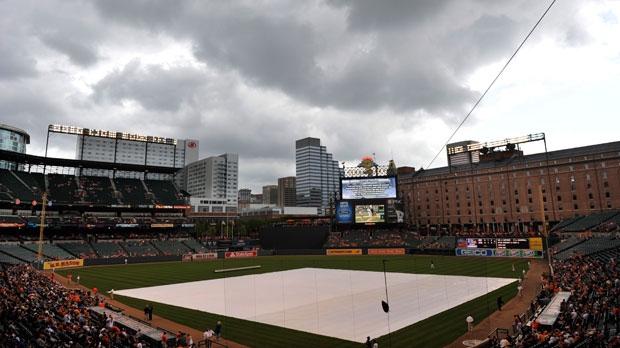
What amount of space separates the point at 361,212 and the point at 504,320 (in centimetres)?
6148

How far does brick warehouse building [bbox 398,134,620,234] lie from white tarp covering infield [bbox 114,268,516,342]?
52.0 metres


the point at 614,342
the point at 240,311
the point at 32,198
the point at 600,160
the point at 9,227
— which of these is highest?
the point at 600,160

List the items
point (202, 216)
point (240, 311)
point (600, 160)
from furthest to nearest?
1. point (202, 216)
2. point (600, 160)
3. point (240, 311)

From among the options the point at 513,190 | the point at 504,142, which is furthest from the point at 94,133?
the point at 513,190

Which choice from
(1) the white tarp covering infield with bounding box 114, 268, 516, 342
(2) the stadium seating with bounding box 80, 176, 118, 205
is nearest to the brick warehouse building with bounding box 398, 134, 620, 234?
(1) the white tarp covering infield with bounding box 114, 268, 516, 342

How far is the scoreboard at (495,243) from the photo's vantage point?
62.1m

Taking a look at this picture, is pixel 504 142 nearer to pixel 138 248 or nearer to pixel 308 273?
pixel 308 273

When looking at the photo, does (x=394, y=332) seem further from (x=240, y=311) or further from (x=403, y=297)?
(x=240, y=311)

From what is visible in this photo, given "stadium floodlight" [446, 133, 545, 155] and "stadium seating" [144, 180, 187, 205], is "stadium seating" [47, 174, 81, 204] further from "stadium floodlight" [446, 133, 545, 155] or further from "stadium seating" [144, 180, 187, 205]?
"stadium floodlight" [446, 133, 545, 155]

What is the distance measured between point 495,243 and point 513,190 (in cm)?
3970

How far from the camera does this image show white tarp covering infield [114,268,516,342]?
82.4ft

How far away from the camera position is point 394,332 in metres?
22.3

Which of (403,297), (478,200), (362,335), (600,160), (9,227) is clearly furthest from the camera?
(478,200)

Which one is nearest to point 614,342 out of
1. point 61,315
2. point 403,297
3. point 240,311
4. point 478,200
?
point 403,297
